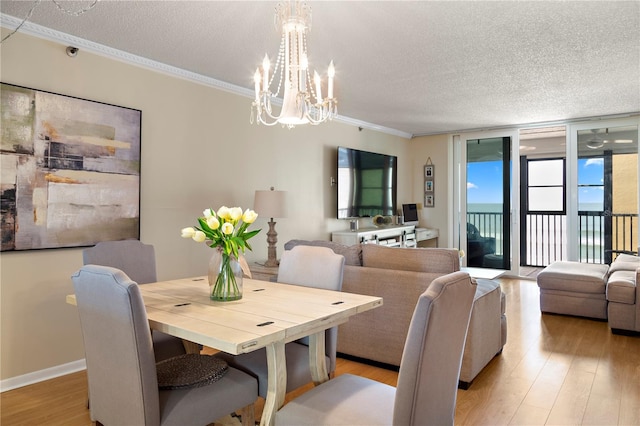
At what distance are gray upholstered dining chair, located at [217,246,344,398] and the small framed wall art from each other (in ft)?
17.2

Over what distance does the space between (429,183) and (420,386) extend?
20.8ft

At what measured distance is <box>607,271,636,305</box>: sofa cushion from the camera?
12.3 feet

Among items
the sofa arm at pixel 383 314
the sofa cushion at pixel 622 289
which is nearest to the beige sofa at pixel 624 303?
the sofa cushion at pixel 622 289

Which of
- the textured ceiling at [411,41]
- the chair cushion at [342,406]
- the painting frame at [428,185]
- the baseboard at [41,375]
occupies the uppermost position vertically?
the textured ceiling at [411,41]

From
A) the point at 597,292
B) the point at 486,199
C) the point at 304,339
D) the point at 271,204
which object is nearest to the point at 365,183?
the point at 486,199

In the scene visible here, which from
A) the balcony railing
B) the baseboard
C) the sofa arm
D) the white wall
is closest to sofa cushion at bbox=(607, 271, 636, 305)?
the balcony railing

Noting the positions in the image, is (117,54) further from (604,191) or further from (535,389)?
(604,191)

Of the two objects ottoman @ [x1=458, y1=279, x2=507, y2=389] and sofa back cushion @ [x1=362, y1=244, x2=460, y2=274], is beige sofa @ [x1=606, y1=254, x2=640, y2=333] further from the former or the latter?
sofa back cushion @ [x1=362, y1=244, x2=460, y2=274]

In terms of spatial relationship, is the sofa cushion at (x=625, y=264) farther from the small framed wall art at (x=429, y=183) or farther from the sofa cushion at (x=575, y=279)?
the small framed wall art at (x=429, y=183)

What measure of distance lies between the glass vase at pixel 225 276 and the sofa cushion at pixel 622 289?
3.50 metres

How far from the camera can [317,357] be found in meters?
1.98

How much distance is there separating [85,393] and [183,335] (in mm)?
1681

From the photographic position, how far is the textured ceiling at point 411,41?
2607mm

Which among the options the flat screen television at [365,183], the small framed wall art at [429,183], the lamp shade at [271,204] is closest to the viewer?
the lamp shade at [271,204]
